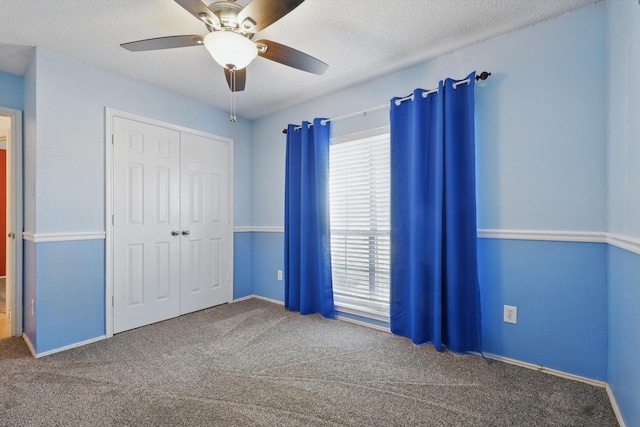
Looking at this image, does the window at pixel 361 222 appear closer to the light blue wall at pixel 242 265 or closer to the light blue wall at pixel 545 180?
the light blue wall at pixel 545 180

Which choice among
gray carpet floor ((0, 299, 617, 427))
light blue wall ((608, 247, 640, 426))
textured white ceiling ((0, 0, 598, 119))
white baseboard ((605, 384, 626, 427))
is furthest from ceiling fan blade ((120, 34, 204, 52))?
white baseboard ((605, 384, 626, 427))

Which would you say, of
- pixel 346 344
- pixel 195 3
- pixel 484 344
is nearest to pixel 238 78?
pixel 195 3

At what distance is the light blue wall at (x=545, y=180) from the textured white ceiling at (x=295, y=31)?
0.19 meters

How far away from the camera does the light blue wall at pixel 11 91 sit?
2547mm

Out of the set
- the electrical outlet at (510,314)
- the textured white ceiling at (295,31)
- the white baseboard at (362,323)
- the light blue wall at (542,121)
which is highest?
the textured white ceiling at (295,31)

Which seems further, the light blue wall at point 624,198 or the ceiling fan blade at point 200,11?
the ceiling fan blade at point 200,11

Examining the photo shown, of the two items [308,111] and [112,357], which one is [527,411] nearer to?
[112,357]

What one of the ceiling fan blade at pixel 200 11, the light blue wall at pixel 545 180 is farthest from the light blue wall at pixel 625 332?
the ceiling fan blade at pixel 200 11

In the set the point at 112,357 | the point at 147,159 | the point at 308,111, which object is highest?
the point at 308,111

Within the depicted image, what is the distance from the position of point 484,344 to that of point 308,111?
2.66 metres

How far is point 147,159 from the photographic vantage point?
9.53 feet

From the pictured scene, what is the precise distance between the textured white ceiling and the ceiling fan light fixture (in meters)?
0.33

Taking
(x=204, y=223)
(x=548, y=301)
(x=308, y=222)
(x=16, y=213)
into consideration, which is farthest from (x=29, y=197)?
(x=548, y=301)

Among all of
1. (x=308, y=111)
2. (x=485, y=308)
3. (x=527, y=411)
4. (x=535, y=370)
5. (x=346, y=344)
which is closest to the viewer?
(x=527, y=411)
